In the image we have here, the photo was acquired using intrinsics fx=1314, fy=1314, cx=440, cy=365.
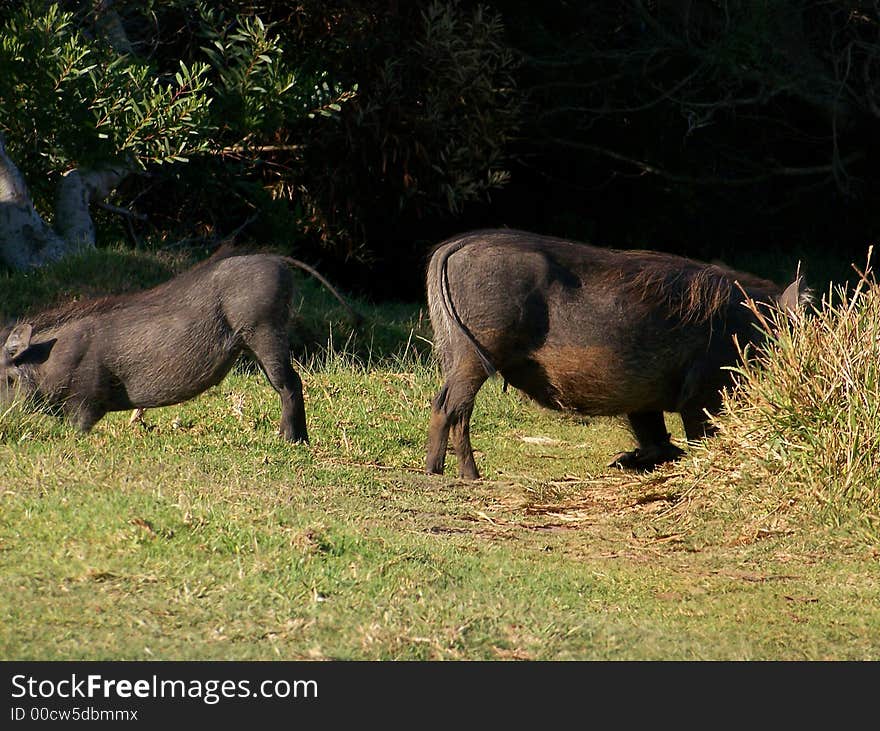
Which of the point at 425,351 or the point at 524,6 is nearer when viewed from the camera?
the point at 425,351

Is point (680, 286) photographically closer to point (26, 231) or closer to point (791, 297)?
point (791, 297)

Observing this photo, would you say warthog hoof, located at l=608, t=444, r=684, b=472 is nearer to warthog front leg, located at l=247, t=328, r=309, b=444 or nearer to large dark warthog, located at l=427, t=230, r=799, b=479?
large dark warthog, located at l=427, t=230, r=799, b=479

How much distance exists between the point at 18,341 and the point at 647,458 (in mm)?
3295

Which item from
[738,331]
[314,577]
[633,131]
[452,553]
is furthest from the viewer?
[633,131]

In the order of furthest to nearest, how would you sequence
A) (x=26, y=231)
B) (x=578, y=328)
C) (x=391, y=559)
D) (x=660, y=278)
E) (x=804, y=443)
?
1. (x=26, y=231)
2. (x=660, y=278)
3. (x=578, y=328)
4. (x=804, y=443)
5. (x=391, y=559)

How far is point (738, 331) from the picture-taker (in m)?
6.70

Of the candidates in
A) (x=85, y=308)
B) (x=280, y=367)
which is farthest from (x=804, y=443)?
(x=85, y=308)

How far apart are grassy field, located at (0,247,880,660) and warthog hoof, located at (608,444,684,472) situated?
14 centimetres

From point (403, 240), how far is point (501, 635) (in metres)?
10.6

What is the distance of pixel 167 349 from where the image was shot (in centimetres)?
686

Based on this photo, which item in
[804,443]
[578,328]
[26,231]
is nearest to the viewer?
[804,443]

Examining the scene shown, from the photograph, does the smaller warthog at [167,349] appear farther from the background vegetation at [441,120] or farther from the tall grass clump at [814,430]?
the background vegetation at [441,120]

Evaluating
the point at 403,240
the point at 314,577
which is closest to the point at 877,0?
the point at 403,240

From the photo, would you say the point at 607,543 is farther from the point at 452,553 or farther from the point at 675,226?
the point at 675,226
